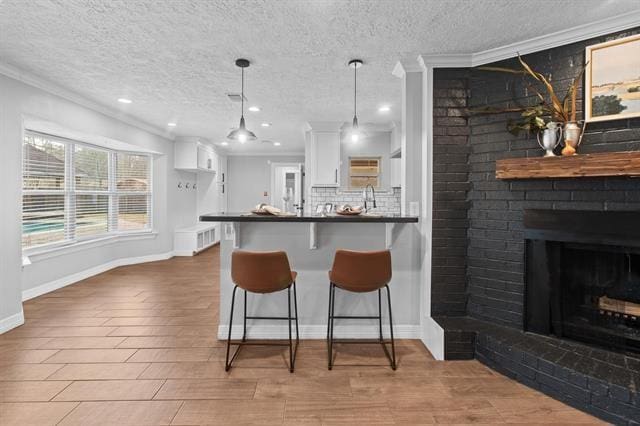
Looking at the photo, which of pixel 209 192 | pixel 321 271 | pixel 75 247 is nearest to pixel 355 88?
pixel 321 271

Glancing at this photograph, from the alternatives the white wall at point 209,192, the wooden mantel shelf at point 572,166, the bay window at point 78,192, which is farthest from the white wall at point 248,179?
the wooden mantel shelf at point 572,166

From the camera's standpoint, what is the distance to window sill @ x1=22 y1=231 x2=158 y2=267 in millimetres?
4000

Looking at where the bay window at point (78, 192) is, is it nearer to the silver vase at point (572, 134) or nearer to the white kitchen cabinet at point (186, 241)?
the white kitchen cabinet at point (186, 241)

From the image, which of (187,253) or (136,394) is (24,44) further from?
(187,253)

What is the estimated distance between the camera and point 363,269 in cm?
236

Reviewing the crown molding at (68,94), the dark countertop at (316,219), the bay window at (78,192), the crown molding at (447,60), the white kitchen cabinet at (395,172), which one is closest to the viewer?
the dark countertop at (316,219)

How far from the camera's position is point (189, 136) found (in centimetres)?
661

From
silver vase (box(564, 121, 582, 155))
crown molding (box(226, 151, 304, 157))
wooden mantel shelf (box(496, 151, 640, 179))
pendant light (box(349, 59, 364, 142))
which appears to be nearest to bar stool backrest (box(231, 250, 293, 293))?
pendant light (box(349, 59, 364, 142))

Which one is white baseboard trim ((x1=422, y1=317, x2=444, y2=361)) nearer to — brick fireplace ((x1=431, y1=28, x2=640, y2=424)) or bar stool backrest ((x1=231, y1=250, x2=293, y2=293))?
brick fireplace ((x1=431, y1=28, x2=640, y2=424))

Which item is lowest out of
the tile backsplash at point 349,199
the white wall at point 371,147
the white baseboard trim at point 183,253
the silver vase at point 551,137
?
the white baseboard trim at point 183,253

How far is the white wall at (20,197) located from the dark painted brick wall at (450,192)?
13.0 ft

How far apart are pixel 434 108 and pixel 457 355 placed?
203 cm

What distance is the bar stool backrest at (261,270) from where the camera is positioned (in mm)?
2336

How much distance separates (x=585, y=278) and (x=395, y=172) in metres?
3.18
